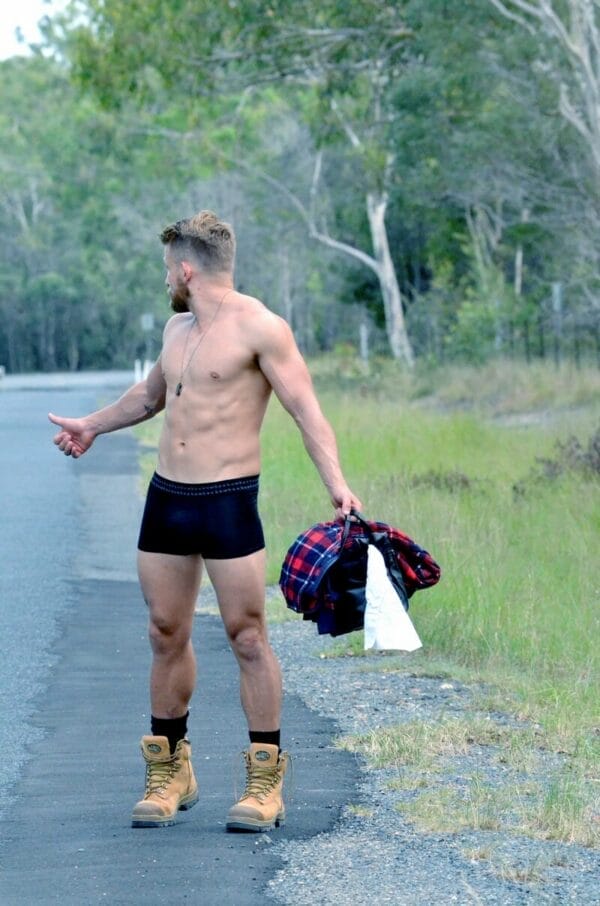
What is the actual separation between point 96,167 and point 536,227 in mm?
46475

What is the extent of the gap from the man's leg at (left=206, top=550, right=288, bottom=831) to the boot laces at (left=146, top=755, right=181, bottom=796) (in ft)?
0.77

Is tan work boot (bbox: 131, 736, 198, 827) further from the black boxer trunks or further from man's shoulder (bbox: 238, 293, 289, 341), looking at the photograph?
man's shoulder (bbox: 238, 293, 289, 341)

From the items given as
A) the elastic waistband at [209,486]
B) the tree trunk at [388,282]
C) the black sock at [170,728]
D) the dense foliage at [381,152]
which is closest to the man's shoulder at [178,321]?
the elastic waistband at [209,486]

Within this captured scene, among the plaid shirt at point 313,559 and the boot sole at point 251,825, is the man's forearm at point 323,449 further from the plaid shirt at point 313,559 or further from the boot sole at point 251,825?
the boot sole at point 251,825

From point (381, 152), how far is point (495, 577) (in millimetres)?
25510

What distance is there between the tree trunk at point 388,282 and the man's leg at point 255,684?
117 ft

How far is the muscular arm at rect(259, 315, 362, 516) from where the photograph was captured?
5531 millimetres

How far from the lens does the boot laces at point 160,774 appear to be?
563 cm

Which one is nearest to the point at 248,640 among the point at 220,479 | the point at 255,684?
the point at 255,684

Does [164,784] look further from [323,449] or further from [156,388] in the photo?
[156,388]

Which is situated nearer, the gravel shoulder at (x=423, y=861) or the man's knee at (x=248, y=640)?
the gravel shoulder at (x=423, y=861)

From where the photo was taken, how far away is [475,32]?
24.6m

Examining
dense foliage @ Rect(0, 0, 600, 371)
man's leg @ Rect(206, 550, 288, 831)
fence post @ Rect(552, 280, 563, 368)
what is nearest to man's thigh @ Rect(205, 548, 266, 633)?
man's leg @ Rect(206, 550, 288, 831)

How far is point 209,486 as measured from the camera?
219 inches
